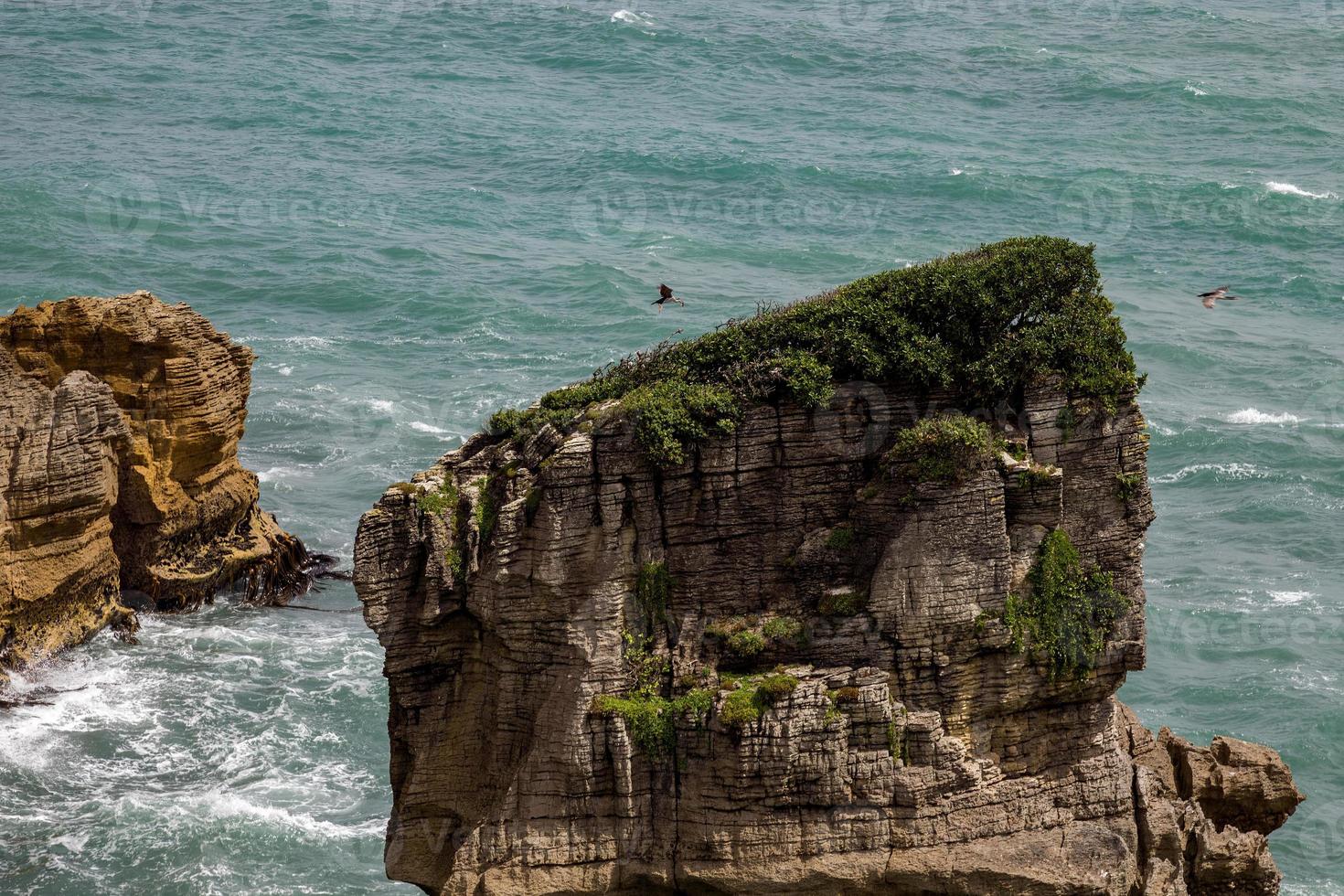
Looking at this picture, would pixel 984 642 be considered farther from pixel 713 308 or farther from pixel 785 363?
pixel 713 308

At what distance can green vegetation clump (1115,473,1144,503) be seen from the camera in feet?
96.5

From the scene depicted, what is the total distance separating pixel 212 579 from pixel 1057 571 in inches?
1346

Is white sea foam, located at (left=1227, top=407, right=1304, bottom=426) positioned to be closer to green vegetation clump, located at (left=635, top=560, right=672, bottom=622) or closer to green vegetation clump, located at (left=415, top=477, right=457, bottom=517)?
green vegetation clump, located at (left=635, top=560, right=672, bottom=622)

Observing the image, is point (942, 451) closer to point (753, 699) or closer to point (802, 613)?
point (802, 613)

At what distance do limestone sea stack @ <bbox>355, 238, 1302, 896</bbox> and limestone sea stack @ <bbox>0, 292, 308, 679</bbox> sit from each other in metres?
21.9

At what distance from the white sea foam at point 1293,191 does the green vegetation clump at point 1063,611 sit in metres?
82.3

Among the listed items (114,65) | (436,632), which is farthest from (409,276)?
(436,632)

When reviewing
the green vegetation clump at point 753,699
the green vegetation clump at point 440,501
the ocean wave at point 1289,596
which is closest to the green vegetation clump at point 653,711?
the green vegetation clump at point 753,699

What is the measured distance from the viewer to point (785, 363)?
94.3 ft

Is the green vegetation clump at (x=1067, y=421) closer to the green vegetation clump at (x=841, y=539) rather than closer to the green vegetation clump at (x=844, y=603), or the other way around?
the green vegetation clump at (x=841, y=539)

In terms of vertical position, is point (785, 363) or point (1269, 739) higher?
point (785, 363)

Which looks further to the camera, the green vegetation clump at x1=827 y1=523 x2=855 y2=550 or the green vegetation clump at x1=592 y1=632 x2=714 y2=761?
the green vegetation clump at x1=827 y1=523 x2=855 y2=550
